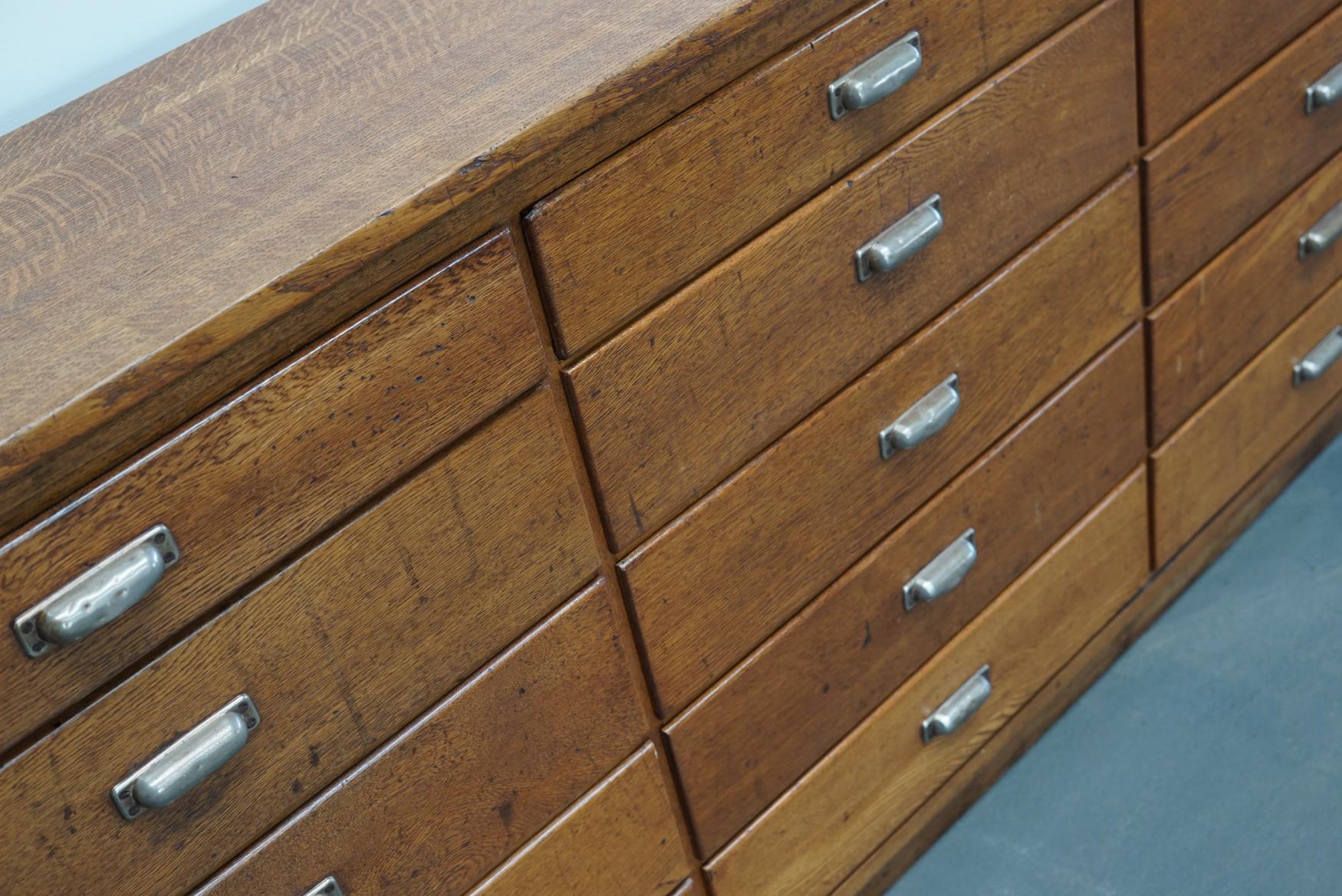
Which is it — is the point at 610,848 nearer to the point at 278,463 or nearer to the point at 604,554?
the point at 604,554

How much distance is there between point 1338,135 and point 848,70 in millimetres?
794

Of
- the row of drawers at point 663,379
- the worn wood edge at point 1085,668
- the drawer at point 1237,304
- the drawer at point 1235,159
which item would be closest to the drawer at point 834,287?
the row of drawers at point 663,379

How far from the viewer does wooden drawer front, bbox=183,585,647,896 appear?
918 millimetres

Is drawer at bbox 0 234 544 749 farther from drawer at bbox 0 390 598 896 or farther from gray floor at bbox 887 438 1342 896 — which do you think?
gray floor at bbox 887 438 1342 896

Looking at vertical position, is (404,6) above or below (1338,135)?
above

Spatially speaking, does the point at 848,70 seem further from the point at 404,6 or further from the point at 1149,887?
the point at 1149,887

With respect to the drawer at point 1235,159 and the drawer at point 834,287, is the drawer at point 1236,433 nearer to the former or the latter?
the drawer at point 1235,159

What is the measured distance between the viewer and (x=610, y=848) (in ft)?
3.61

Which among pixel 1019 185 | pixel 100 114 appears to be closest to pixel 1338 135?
pixel 1019 185

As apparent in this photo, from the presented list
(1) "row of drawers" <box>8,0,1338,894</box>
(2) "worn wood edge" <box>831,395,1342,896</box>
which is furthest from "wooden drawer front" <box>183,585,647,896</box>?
(2) "worn wood edge" <box>831,395,1342,896</box>

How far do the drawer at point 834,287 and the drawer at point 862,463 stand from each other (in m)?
0.02

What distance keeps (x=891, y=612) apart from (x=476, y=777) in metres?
0.44

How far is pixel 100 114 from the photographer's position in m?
1.08

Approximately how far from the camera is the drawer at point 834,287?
1.00 metres
